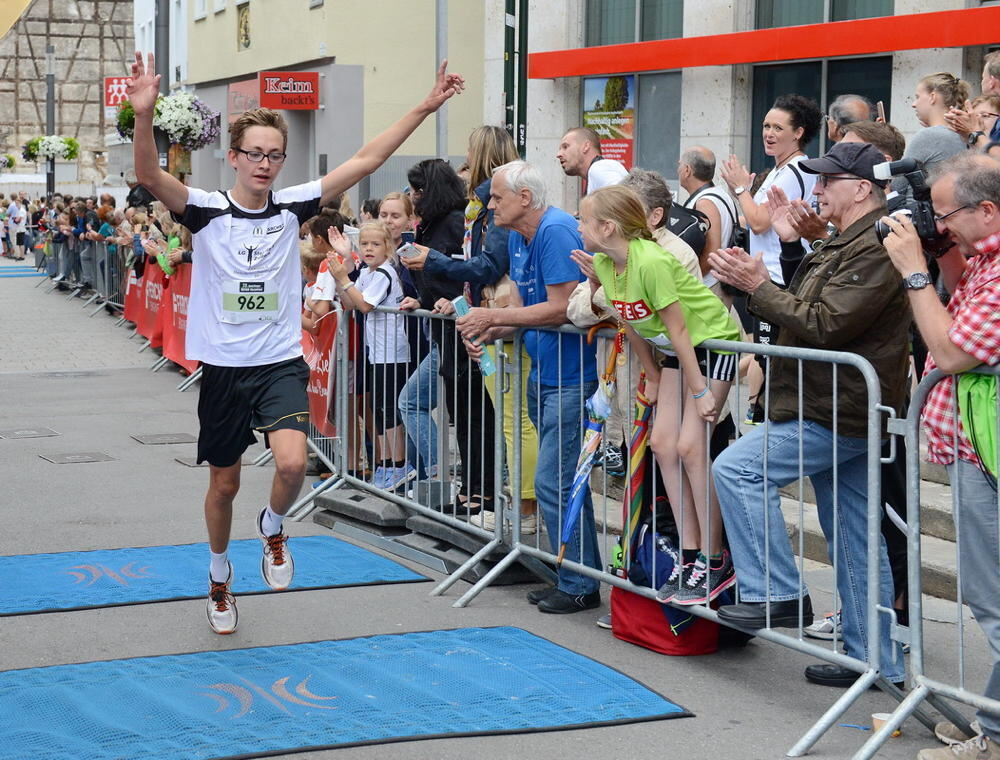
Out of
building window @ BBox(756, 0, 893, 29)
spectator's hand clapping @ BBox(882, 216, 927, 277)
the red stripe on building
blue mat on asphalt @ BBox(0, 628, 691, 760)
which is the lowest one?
blue mat on asphalt @ BBox(0, 628, 691, 760)

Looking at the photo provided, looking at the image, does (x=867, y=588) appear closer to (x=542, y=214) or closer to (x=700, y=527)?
(x=700, y=527)

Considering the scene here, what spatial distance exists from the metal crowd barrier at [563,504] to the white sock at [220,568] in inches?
43.7

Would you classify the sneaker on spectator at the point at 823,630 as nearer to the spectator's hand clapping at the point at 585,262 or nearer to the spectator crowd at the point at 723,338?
the spectator crowd at the point at 723,338

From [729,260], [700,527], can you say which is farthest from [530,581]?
[729,260]

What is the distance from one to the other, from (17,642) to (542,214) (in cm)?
303

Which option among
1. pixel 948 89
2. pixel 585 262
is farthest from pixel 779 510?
pixel 948 89

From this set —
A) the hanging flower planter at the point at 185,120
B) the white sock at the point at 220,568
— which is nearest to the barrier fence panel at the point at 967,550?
the white sock at the point at 220,568

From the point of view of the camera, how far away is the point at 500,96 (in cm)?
2178

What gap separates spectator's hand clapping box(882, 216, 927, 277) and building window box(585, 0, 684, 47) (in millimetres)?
13996

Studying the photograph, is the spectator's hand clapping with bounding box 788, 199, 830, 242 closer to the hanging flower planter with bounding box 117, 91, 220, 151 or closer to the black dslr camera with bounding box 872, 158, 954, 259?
the black dslr camera with bounding box 872, 158, 954, 259

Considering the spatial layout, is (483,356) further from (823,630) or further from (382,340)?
(823,630)

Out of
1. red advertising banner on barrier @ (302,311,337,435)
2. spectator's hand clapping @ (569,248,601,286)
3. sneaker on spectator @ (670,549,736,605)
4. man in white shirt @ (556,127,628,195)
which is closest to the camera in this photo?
sneaker on spectator @ (670,549,736,605)

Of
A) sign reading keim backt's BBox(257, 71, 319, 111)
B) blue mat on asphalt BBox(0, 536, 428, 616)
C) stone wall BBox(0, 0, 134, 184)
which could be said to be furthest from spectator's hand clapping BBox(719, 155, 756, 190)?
stone wall BBox(0, 0, 134, 184)

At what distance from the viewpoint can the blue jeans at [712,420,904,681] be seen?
5.57 metres
